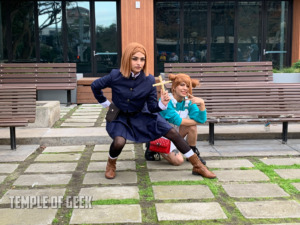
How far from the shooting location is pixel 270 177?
4.19 metres

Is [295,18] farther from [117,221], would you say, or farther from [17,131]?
[117,221]

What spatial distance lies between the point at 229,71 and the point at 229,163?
5.07 meters

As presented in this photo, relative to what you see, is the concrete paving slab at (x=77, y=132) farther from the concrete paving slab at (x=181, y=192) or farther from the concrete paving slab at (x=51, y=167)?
the concrete paving slab at (x=181, y=192)

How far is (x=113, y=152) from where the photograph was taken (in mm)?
4145

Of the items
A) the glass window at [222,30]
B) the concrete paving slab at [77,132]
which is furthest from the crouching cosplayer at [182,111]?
the glass window at [222,30]

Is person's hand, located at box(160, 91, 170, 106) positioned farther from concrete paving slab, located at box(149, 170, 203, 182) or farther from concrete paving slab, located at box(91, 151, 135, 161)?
concrete paving slab, located at box(91, 151, 135, 161)

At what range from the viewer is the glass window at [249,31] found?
12.9m

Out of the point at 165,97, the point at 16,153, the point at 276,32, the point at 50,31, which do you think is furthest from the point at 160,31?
the point at 165,97

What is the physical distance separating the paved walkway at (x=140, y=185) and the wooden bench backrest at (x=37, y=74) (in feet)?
13.3

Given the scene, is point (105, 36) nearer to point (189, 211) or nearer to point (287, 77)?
point (287, 77)

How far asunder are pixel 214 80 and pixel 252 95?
346 centimetres

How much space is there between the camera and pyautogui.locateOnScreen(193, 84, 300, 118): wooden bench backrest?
5734mm

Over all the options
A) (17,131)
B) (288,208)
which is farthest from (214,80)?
(288,208)

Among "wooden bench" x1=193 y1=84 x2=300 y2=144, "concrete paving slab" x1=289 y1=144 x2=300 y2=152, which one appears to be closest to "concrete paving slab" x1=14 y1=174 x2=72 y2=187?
"wooden bench" x1=193 y1=84 x2=300 y2=144
